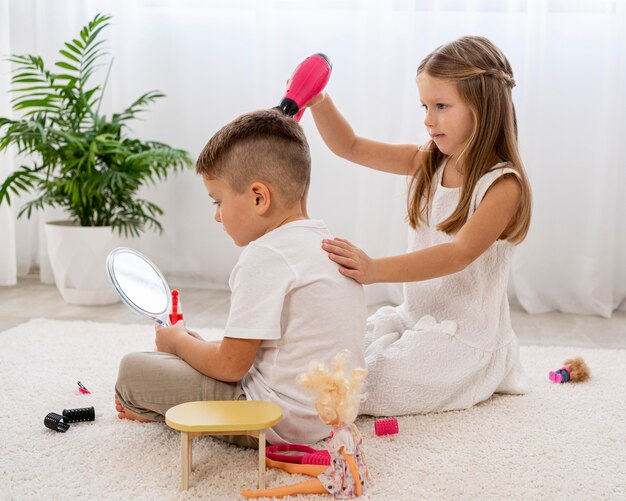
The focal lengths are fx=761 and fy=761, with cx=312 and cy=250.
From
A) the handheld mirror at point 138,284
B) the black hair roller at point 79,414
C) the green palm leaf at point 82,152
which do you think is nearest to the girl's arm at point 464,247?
the handheld mirror at point 138,284

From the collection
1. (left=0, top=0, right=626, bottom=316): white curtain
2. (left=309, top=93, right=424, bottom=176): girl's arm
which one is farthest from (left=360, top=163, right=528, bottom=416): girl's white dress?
(left=0, top=0, right=626, bottom=316): white curtain

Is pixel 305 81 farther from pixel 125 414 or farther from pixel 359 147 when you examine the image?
pixel 125 414

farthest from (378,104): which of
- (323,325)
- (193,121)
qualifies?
(323,325)

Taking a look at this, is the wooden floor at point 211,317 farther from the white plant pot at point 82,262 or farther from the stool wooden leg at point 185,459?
the stool wooden leg at point 185,459

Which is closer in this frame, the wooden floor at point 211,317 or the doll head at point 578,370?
the doll head at point 578,370

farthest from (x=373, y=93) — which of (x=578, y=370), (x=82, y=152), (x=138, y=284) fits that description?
(x=138, y=284)

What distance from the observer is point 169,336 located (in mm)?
1246

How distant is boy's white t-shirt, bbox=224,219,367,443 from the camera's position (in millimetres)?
1114

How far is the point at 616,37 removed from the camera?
2.32 metres

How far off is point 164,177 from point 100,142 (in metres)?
0.39

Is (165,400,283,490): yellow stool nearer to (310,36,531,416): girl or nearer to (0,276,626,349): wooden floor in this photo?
(310,36,531,416): girl

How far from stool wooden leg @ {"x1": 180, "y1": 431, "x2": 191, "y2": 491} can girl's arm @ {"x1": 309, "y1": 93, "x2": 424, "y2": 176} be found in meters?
0.85

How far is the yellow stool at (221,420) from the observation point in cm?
102

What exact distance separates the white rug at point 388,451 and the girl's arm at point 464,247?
28 cm
